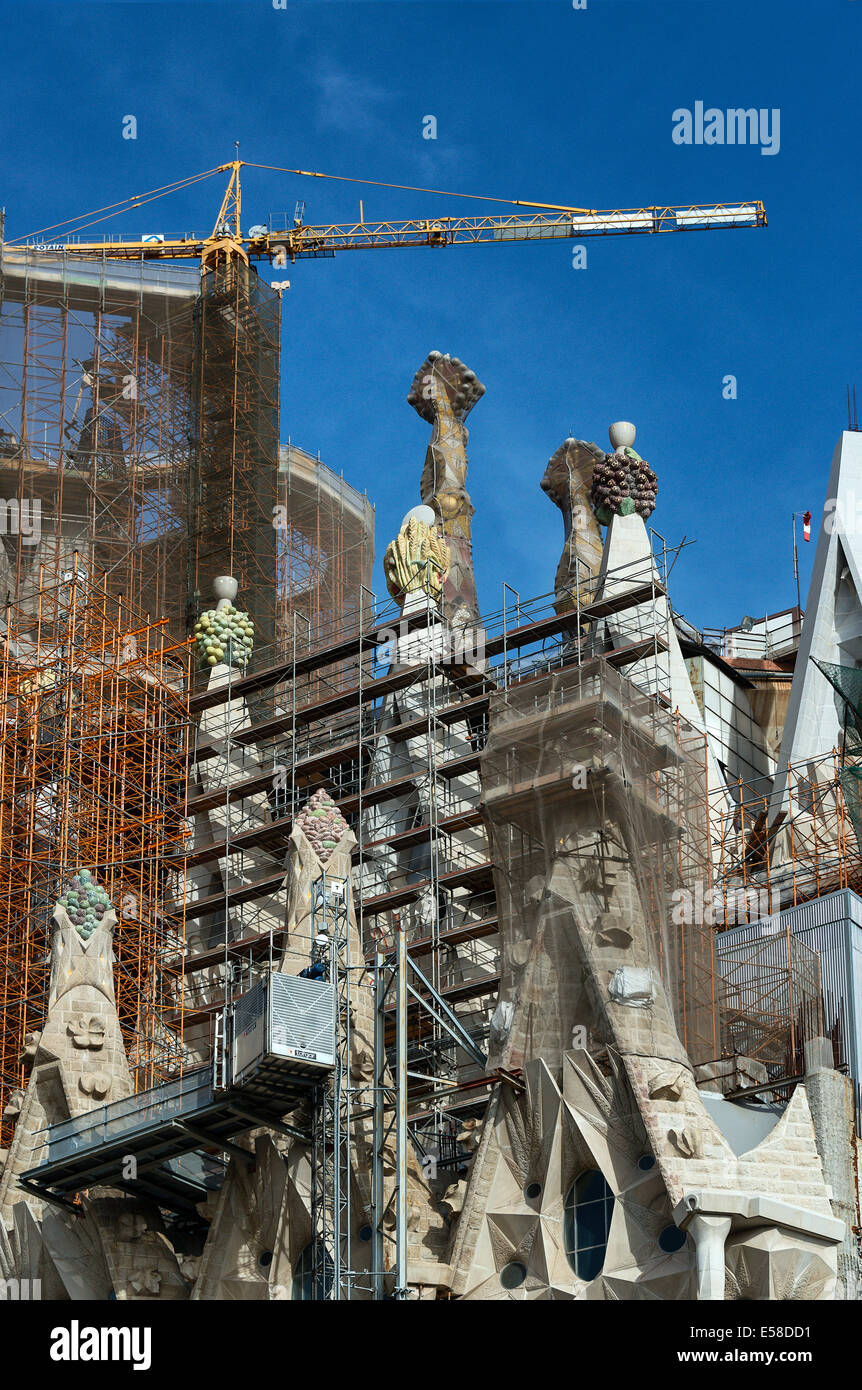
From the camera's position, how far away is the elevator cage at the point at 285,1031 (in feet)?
131

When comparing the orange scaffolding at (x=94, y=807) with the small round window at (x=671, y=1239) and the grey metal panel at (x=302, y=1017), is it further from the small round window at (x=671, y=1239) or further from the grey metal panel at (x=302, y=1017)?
the small round window at (x=671, y=1239)

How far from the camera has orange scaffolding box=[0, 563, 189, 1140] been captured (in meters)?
50.8

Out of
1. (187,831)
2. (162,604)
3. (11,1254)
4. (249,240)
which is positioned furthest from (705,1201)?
(249,240)

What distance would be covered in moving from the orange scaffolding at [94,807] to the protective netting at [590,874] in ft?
30.1

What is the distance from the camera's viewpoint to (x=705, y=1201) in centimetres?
3650

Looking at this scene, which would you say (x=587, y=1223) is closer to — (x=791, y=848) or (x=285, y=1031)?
(x=285, y=1031)

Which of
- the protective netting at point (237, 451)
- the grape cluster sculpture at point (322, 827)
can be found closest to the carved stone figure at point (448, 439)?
the protective netting at point (237, 451)

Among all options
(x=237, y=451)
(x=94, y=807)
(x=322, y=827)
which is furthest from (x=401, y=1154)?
(x=237, y=451)

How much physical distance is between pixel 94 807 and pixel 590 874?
14.5m

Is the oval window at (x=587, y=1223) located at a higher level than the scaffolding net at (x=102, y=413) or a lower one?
lower

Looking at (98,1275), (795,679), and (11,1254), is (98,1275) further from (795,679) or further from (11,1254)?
(795,679)

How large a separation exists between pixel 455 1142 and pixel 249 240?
4080 cm

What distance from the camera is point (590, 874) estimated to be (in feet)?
138

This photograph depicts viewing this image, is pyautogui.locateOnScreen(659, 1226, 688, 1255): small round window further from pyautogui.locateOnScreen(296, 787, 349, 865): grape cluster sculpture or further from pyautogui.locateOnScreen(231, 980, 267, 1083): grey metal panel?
pyautogui.locateOnScreen(296, 787, 349, 865): grape cluster sculpture
